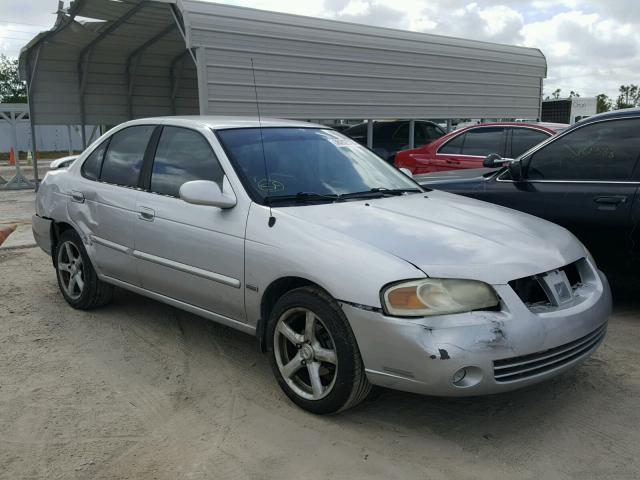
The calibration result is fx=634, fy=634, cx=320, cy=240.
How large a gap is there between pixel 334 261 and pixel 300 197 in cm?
72

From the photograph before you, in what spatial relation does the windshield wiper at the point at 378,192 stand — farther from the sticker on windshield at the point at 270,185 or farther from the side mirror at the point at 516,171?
the side mirror at the point at 516,171

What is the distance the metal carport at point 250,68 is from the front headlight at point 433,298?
22.0 feet

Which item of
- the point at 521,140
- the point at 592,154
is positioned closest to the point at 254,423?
the point at 592,154

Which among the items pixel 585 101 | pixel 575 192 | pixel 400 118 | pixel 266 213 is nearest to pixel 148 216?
pixel 266 213

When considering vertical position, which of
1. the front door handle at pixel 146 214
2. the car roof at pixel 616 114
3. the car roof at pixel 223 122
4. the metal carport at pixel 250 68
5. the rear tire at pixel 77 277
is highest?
the metal carport at pixel 250 68

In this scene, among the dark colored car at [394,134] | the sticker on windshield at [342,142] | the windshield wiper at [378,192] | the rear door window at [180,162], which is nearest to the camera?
the windshield wiper at [378,192]

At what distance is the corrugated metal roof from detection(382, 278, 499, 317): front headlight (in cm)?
678

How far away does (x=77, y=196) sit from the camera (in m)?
5.04

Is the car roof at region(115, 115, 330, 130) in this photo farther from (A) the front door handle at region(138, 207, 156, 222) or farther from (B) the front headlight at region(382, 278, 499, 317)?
(B) the front headlight at region(382, 278, 499, 317)

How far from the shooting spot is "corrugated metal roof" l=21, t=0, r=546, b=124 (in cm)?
942

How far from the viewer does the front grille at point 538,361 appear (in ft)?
9.62

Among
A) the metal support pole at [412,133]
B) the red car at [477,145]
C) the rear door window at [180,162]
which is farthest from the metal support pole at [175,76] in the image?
the rear door window at [180,162]

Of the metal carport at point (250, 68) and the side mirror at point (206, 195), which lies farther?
the metal carport at point (250, 68)

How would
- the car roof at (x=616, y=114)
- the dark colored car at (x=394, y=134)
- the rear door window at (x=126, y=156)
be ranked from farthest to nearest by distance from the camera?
the dark colored car at (x=394, y=134) < the car roof at (x=616, y=114) < the rear door window at (x=126, y=156)
